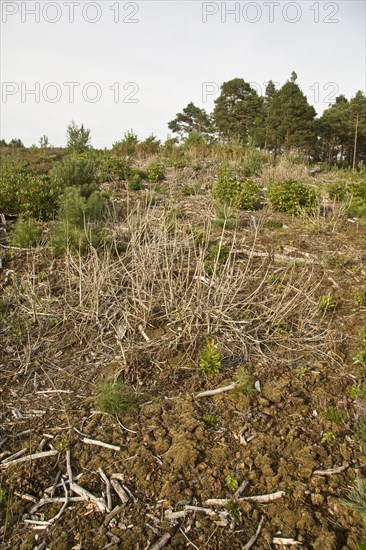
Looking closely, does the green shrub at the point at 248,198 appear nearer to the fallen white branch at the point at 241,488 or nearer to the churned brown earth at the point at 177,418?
the churned brown earth at the point at 177,418

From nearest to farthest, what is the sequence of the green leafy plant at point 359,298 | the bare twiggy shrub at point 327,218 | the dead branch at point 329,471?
the dead branch at point 329,471
the green leafy plant at point 359,298
the bare twiggy shrub at point 327,218

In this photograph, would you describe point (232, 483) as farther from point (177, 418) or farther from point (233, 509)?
point (177, 418)

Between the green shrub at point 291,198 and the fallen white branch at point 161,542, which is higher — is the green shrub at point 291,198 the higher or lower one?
the higher one

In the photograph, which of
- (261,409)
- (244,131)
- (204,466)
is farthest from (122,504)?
(244,131)

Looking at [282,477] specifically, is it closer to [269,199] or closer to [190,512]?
[190,512]

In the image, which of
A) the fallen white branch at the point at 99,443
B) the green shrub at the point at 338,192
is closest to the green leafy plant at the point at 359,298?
the fallen white branch at the point at 99,443

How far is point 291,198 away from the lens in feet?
22.8

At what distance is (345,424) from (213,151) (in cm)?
1107

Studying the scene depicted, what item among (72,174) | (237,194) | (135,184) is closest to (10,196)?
(72,174)

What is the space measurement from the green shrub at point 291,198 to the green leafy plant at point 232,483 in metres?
5.21

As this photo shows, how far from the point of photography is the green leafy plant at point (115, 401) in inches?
109

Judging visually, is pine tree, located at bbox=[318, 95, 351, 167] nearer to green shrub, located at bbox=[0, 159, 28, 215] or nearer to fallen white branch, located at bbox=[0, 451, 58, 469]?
green shrub, located at bbox=[0, 159, 28, 215]

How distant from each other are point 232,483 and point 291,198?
5.46 metres

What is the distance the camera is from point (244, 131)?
29969mm
